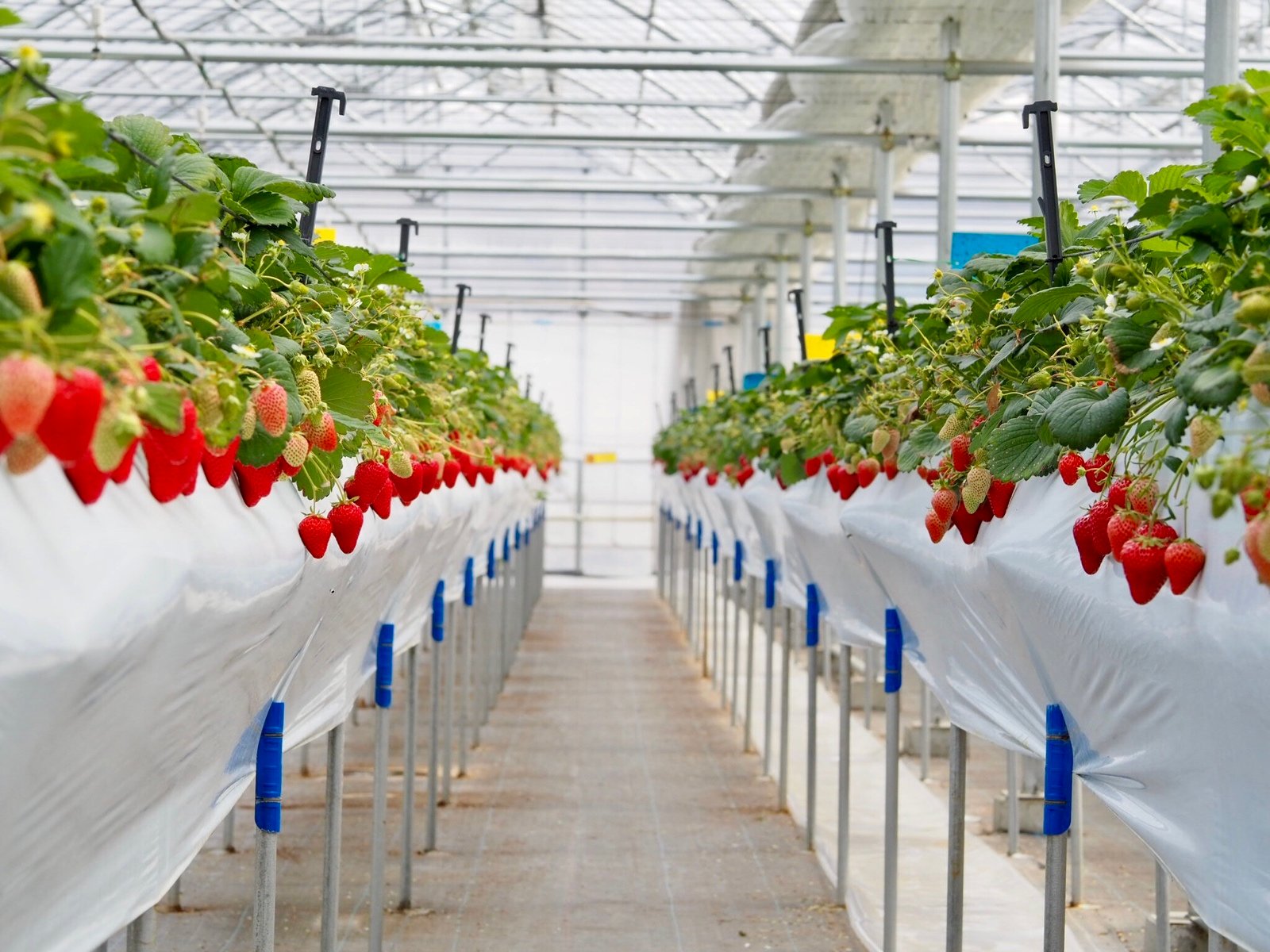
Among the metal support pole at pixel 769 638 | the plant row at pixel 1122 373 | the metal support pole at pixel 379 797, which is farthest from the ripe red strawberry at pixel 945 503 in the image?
the metal support pole at pixel 769 638

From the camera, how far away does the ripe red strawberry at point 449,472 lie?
14.9 feet

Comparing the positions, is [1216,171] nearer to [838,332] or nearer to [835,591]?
[838,332]

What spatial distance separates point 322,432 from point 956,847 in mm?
1790

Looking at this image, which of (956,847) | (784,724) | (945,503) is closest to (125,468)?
(945,503)

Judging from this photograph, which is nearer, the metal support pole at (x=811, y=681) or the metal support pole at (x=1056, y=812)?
the metal support pole at (x=1056, y=812)

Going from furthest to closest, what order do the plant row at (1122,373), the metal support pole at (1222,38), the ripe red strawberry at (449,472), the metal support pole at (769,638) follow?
the metal support pole at (769,638)
the ripe red strawberry at (449,472)
the metal support pole at (1222,38)
the plant row at (1122,373)

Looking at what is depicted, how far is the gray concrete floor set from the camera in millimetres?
5184

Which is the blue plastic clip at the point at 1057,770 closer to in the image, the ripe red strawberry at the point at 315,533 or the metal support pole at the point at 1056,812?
the metal support pole at the point at 1056,812

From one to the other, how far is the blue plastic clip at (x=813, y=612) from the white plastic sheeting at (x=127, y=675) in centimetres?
320

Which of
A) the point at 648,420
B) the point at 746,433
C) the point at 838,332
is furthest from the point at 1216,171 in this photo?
the point at 648,420

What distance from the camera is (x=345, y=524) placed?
8.51 feet

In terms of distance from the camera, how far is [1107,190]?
2.61 metres

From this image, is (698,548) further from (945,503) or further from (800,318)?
(945,503)

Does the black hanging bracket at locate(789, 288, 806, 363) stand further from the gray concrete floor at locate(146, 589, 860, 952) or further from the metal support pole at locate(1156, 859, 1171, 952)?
the metal support pole at locate(1156, 859, 1171, 952)
